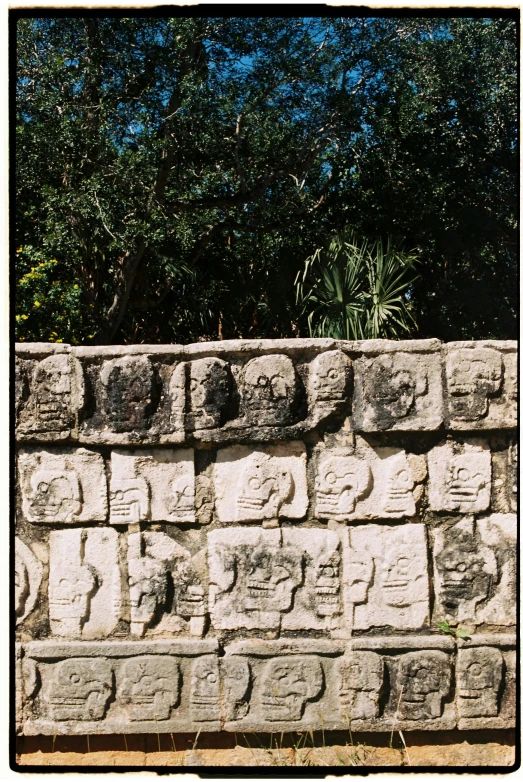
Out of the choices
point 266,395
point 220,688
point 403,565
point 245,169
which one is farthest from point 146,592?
point 245,169

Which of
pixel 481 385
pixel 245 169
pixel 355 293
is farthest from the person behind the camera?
pixel 245 169

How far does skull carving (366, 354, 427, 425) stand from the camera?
2895 mm

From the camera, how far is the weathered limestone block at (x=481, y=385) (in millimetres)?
2879

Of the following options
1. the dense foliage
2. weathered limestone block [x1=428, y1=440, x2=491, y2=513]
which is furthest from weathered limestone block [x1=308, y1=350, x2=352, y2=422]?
the dense foliage

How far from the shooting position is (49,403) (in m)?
2.92

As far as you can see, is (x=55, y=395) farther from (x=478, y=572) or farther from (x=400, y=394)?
(x=478, y=572)

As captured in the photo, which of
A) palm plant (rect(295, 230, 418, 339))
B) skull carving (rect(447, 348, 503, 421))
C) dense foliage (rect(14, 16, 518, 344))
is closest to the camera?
skull carving (rect(447, 348, 503, 421))

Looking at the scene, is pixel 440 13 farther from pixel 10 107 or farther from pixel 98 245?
pixel 98 245

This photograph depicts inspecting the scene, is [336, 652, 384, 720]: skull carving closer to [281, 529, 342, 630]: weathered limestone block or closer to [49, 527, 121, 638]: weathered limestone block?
[281, 529, 342, 630]: weathered limestone block

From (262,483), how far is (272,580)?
1.23 feet

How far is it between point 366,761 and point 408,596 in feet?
2.10

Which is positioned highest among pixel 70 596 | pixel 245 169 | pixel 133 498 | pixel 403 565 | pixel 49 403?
pixel 245 169

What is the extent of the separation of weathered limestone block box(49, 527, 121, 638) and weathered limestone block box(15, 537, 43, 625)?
58 millimetres

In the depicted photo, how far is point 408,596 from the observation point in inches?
115
